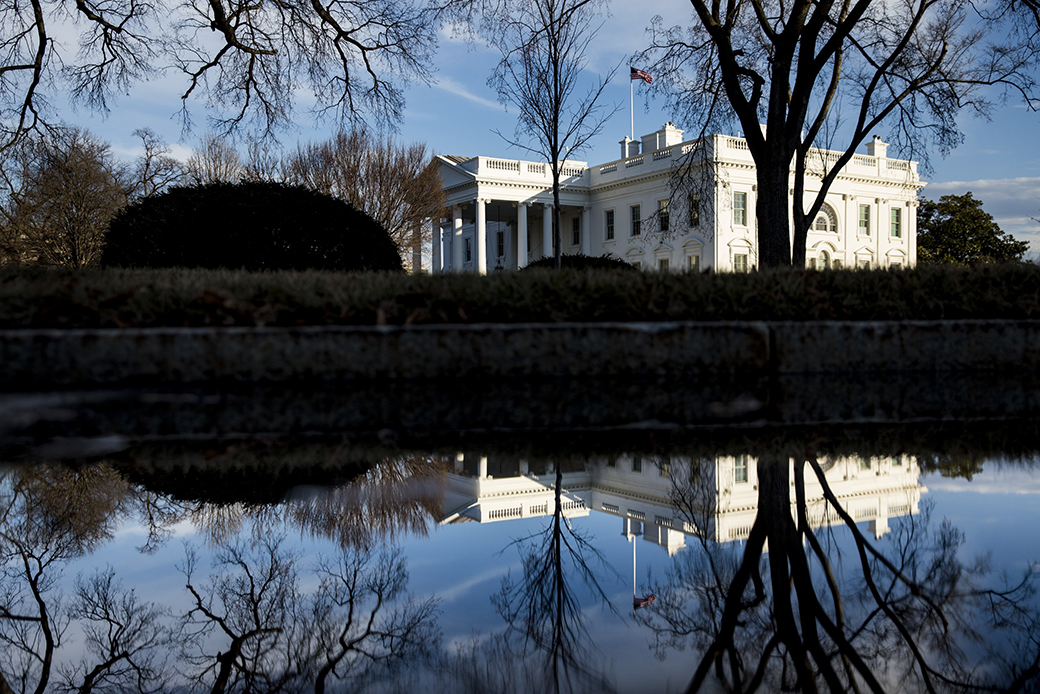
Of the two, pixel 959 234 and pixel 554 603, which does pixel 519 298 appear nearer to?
pixel 554 603

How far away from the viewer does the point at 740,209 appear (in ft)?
131

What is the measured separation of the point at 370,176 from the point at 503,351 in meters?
30.1

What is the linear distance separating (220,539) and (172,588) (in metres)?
0.36

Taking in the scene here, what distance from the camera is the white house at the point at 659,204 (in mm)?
39812

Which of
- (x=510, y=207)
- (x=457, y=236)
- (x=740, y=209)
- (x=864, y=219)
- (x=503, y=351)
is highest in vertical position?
(x=510, y=207)

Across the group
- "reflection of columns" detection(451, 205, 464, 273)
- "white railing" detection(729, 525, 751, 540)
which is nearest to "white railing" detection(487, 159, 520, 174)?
"reflection of columns" detection(451, 205, 464, 273)


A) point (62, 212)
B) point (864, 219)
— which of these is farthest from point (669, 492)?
point (864, 219)

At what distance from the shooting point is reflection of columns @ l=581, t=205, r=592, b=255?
1810 inches

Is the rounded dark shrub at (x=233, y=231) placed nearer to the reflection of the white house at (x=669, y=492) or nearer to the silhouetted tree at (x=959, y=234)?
the reflection of the white house at (x=669, y=492)

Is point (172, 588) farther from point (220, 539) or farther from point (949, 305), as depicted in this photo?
point (949, 305)

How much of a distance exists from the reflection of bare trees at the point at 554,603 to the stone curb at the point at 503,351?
244 centimetres

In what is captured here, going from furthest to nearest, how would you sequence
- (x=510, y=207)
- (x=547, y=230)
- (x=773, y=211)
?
(x=510, y=207), (x=547, y=230), (x=773, y=211)

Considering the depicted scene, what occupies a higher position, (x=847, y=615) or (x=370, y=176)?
(x=370, y=176)

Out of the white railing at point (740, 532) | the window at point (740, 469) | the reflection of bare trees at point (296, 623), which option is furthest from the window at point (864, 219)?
the reflection of bare trees at point (296, 623)
